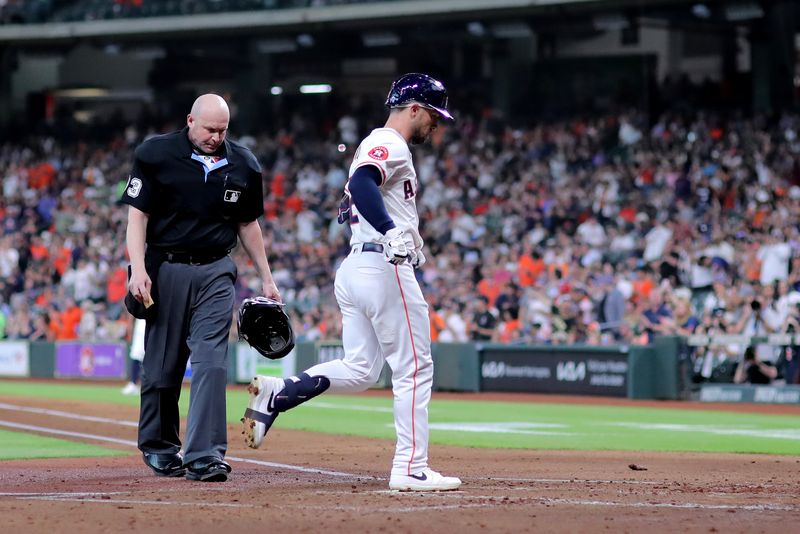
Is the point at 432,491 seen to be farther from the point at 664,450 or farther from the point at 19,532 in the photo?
the point at 664,450

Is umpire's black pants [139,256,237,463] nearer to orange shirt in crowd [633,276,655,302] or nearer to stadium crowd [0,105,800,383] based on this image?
stadium crowd [0,105,800,383]

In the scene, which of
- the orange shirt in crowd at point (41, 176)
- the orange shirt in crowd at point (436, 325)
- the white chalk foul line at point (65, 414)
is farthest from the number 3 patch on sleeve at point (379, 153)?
the orange shirt in crowd at point (41, 176)

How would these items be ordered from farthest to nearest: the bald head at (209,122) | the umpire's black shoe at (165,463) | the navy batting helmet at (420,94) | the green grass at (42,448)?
the green grass at (42,448), the umpire's black shoe at (165,463), the bald head at (209,122), the navy batting helmet at (420,94)

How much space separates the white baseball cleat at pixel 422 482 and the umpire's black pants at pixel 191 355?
119 centimetres

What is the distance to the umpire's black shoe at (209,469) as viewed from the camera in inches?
285

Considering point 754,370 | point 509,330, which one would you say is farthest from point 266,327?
point 509,330

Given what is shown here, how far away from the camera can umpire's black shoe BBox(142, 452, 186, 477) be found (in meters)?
7.71

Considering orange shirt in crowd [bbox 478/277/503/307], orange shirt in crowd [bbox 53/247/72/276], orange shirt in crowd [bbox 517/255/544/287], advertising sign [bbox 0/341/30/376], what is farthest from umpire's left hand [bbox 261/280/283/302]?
orange shirt in crowd [bbox 53/247/72/276]

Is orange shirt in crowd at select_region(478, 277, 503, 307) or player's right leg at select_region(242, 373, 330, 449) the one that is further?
orange shirt in crowd at select_region(478, 277, 503, 307)

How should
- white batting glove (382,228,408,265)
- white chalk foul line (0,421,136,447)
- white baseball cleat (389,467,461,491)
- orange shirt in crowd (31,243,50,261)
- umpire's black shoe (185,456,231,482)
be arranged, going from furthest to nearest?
orange shirt in crowd (31,243,50,261), white chalk foul line (0,421,136,447), umpire's black shoe (185,456,231,482), white baseball cleat (389,467,461,491), white batting glove (382,228,408,265)

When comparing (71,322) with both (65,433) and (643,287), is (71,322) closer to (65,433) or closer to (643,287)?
(643,287)

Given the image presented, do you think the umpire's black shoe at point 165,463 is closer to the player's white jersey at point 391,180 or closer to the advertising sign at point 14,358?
the player's white jersey at point 391,180

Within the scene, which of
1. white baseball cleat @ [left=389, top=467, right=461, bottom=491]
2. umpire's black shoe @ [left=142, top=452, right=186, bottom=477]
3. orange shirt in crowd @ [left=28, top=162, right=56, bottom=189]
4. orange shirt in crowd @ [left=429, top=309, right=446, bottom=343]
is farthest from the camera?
orange shirt in crowd @ [left=28, top=162, right=56, bottom=189]

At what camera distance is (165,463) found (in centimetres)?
775
